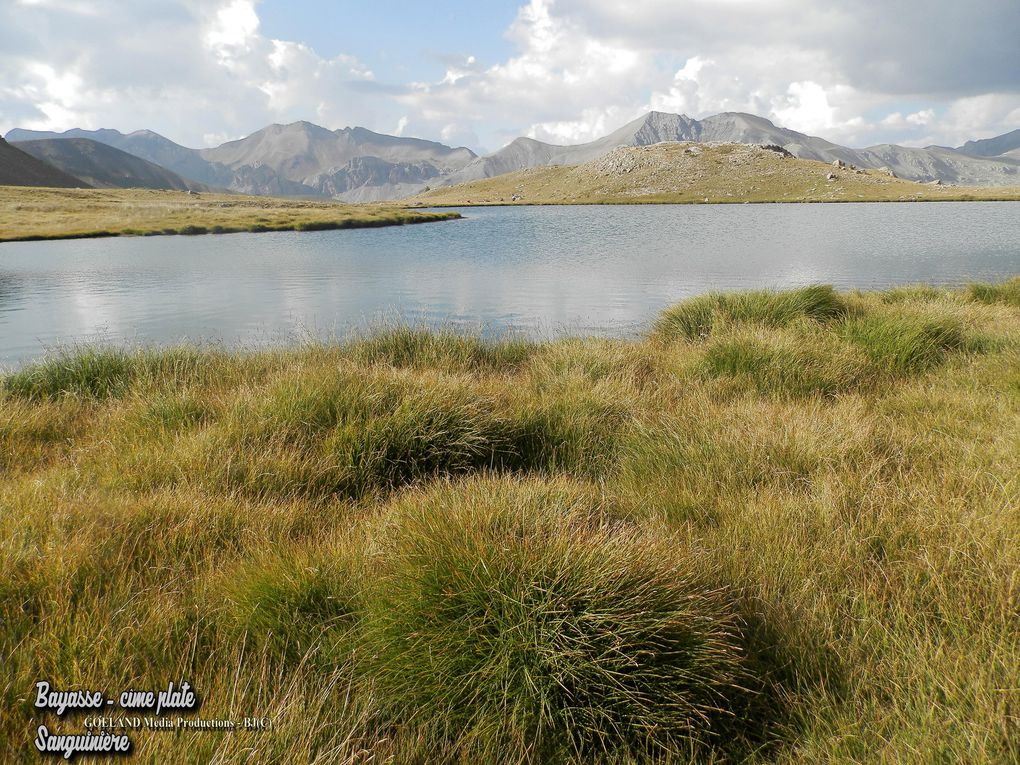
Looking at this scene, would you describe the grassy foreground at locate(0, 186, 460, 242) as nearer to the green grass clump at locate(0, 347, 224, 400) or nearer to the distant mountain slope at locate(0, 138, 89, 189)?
the green grass clump at locate(0, 347, 224, 400)

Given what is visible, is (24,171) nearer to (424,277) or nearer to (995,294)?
(424,277)

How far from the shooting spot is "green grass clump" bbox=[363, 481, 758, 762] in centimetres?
207

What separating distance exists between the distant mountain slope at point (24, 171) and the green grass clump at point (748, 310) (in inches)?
7276

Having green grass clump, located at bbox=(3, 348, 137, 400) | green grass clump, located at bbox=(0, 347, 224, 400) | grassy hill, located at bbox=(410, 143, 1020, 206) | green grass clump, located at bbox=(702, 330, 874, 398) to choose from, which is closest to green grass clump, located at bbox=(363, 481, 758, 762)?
green grass clump, located at bbox=(702, 330, 874, 398)

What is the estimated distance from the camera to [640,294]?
58.0 feet

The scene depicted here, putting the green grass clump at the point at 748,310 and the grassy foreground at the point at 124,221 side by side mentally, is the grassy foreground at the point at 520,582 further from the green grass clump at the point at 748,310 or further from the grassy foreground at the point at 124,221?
the grassy foreground at the point at 124,221

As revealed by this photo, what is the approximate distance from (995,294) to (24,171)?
20967 cm

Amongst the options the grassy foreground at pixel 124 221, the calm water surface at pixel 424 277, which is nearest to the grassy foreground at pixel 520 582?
the calm water surface at pixel 424 277

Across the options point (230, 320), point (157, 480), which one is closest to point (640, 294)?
point (230, 320)

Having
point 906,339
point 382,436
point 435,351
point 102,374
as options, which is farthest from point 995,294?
point 102,374

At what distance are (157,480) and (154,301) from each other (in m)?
16.1

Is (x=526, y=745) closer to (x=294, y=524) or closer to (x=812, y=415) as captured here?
(x=294, y=524)

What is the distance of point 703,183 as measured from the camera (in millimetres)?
123062

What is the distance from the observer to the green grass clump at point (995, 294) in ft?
41.8
